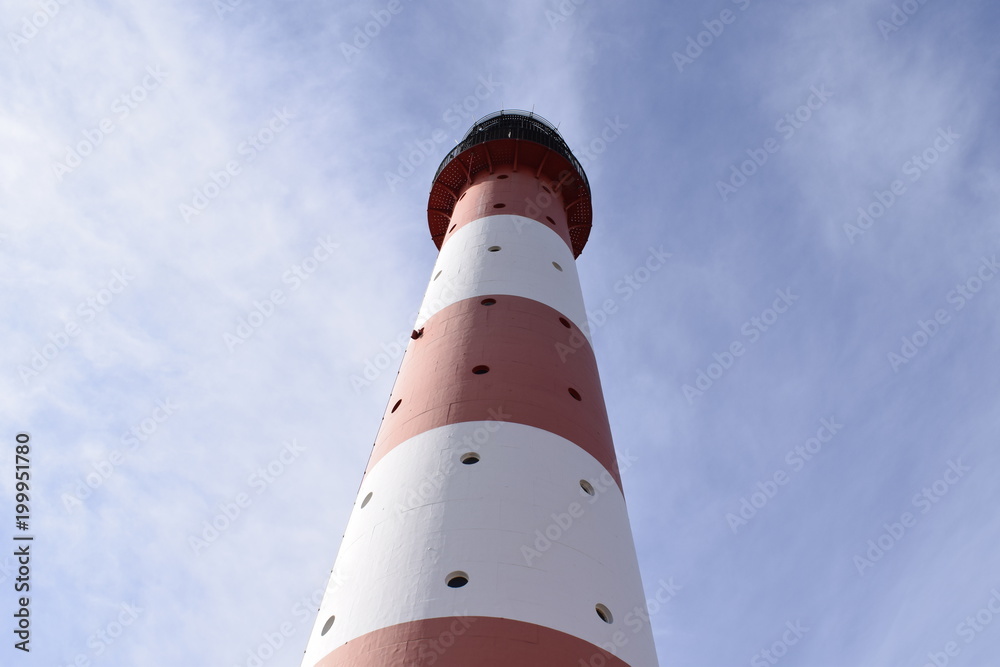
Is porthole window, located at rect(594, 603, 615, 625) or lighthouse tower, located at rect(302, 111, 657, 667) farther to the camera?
porthole window, located at rect(594, 603, 615, 625)

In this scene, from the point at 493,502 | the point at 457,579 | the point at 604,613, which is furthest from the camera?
the point at 493,502

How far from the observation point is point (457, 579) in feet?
32.1

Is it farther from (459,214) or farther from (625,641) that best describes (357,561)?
(459,214)

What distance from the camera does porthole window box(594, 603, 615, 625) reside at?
10078mm

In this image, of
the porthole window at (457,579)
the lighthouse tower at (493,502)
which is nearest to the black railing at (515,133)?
the lighthouse tower at (493,502)

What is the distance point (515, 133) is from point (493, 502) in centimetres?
1309

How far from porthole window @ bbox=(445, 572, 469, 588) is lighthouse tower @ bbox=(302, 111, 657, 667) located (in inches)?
0.7

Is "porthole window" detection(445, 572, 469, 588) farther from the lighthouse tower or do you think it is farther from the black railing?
the black railing

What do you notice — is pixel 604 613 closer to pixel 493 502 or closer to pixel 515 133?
pixel 493 502

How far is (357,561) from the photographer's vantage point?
424 inches

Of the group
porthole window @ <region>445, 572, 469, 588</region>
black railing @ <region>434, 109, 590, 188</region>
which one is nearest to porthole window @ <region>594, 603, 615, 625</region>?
porthole window @ <region>445, 572, 469, 588</region>

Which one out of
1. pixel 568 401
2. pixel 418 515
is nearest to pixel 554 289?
pixel 568 401

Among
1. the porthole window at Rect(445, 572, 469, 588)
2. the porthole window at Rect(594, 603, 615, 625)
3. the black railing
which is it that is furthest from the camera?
the black railing

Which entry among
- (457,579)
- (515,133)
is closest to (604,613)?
(457,579)
